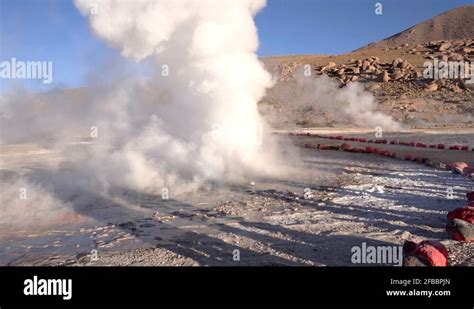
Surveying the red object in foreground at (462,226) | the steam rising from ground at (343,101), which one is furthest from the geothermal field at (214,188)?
the steam rising from ground at (343,101)

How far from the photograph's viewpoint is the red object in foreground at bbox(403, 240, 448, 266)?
4.26 meters

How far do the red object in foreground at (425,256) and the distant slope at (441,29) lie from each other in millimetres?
97087

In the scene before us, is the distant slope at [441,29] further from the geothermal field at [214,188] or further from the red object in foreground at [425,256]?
the red object in foreground at [425,256]

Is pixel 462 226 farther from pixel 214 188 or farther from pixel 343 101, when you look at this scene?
pixel 343 101

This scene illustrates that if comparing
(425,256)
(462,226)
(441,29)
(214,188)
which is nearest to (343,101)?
(214,188)

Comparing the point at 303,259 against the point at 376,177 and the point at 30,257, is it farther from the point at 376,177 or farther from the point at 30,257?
the point at 376,177

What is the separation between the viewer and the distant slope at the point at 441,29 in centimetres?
9638

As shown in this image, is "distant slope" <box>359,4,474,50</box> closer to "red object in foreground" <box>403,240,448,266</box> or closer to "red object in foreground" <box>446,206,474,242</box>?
"red object in foreground" <box>446,206,474,242</box>

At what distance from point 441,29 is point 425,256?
360 ft

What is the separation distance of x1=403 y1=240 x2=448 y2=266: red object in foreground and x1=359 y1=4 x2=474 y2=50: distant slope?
9709cm

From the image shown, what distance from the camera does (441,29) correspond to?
330ft
